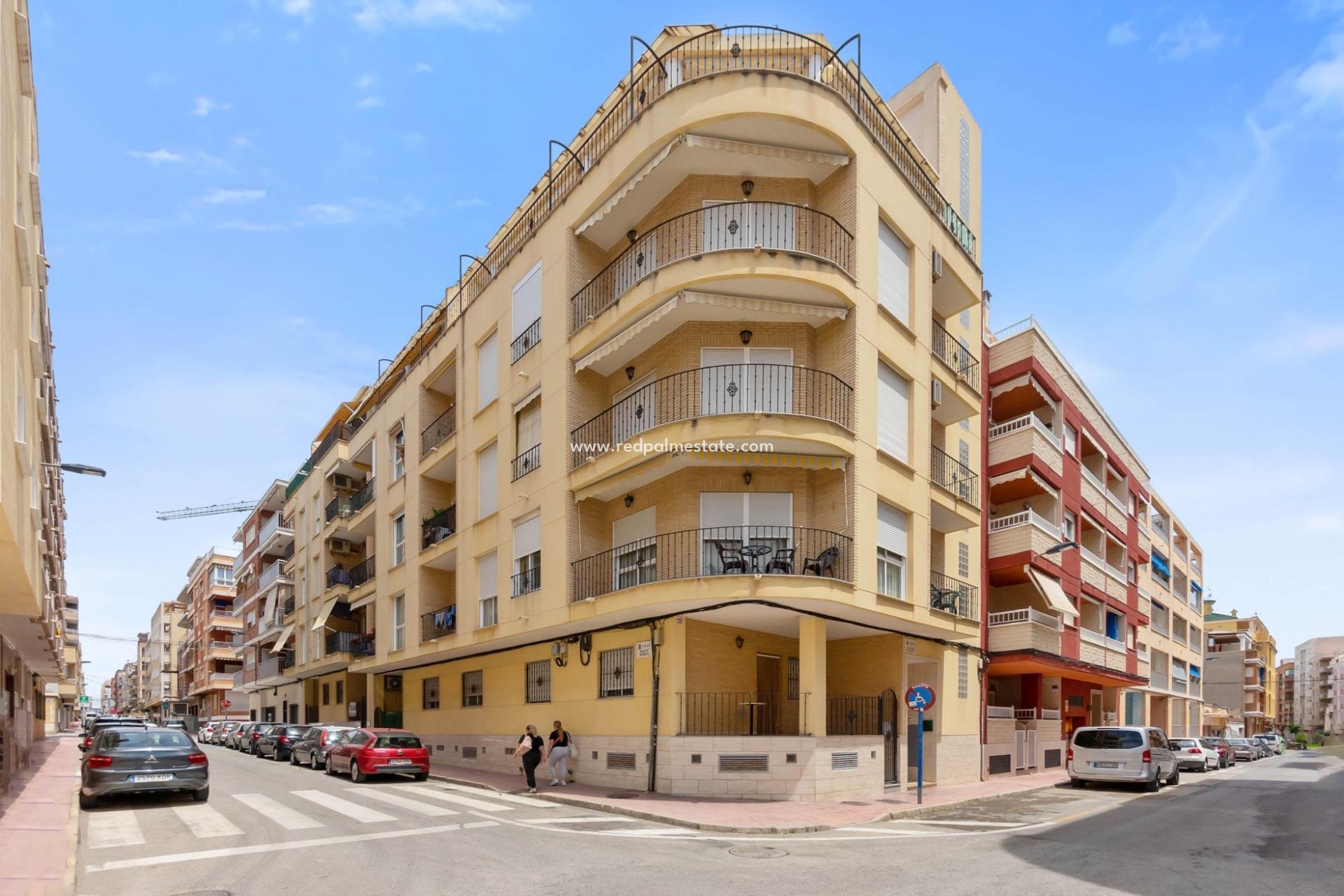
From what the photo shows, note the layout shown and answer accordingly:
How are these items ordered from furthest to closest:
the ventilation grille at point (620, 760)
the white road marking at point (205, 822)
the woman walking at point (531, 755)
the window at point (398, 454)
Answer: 1. the window at point (398, 454)
2. the woman walking at point (531, 755)
3. the ventilation grille at point (620, 760)
4. the white road marking at point (205, 822)

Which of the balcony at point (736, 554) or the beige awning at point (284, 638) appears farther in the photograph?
the beige awning at point (284, 638)

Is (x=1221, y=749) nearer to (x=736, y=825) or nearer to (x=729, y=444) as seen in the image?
(x=729, y=444)

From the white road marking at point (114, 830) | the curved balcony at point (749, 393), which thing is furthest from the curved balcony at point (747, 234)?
the white road marking at point (114, 830)

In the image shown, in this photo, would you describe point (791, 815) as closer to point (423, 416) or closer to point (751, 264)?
point (751, 264)

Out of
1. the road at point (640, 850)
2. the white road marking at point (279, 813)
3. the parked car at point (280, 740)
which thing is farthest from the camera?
the parked car at point (280, 740)

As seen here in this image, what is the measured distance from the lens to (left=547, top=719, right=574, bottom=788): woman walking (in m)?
20.0

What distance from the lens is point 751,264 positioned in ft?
58.7

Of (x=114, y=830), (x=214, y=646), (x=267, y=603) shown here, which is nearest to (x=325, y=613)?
(x=267, y=603)

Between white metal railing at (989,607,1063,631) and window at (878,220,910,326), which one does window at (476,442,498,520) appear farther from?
white metal railing at (989,607,1063,631)

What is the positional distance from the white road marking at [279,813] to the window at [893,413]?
12699 mm

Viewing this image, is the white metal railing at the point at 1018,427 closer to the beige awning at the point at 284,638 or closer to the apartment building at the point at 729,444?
the apartment building at the point at 729,444

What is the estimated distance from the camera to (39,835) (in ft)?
40.0

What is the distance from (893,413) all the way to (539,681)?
36.1ft

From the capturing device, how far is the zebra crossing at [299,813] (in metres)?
13.0
